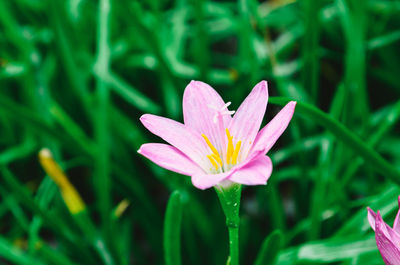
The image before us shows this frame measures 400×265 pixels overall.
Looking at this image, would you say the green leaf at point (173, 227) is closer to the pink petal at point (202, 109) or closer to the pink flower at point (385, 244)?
the pink petal at point (202, 109)

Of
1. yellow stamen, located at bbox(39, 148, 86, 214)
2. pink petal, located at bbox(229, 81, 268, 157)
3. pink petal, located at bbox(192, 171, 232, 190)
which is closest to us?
pink petal, located at bbox(192, 171, 232, 190)

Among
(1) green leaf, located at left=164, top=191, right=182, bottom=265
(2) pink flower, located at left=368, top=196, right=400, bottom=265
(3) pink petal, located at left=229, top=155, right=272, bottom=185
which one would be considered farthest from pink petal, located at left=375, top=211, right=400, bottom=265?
Answer: (1) green leaf, located at left=164, top=191, right=182, bottom=265

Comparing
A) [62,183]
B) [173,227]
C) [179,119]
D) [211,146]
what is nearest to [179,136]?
[211,146]

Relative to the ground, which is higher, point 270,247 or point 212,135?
point 212,135

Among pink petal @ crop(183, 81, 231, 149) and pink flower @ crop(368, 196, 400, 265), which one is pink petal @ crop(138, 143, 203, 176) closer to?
pink petal @ crop(183, 81, 231, 149)

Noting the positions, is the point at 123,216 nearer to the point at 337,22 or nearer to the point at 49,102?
the point at 49,102

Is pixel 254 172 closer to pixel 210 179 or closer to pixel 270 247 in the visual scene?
pixel 210 179

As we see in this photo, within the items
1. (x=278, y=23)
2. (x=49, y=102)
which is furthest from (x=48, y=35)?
(x=278, y=23)

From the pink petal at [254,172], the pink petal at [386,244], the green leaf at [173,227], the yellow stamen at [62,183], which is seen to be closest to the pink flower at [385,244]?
the pink petal at [386,244]

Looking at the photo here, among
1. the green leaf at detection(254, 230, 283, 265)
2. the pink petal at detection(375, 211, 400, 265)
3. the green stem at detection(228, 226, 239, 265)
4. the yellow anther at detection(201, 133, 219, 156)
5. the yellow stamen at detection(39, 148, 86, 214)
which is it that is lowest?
the pink petal at detection(375, 211, 400, 265)

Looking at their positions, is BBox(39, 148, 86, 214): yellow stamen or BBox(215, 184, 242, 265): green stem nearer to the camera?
BBox(215, 184, 242, 265): green stem
